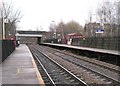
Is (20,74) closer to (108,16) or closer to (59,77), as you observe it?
(59,77)

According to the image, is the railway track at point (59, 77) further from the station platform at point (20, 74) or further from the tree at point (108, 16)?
the tree at point (108, 16)

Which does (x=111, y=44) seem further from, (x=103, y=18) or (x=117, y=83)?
(x=103, y=18)

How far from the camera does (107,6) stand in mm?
65250

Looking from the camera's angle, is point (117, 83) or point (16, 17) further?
point (16, 17)

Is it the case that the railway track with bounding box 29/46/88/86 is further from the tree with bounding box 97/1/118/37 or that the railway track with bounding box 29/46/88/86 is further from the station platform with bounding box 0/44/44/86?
the tree with bounding box 97/1/118/37

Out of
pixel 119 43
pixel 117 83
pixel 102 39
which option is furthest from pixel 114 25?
pixel 117 83

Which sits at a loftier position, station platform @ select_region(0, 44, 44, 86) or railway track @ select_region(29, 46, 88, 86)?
station platform @ select_region(0, 44, 44, 86)

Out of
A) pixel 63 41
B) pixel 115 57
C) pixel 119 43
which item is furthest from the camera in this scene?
pixel 63 41

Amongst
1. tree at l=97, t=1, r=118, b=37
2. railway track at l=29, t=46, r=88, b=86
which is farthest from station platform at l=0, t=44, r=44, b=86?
tree at l=97, t=1, r=118, b=37

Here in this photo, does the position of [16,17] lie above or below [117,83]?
above

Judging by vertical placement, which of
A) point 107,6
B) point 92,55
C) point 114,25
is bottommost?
point 92,55

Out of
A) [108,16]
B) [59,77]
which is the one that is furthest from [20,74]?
[108,16]

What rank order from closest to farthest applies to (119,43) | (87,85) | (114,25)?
(87,85)
(119,43)
(114,25)

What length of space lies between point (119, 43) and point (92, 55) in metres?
3.33
